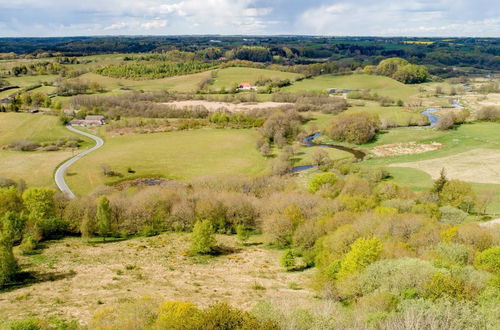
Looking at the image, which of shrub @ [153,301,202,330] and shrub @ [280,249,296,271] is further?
shrub @ [280,249,296,271]

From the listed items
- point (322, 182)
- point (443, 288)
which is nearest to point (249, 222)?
point (322, 182)

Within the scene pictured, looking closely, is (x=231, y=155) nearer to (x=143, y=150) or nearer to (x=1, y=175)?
(x=143, y=150)

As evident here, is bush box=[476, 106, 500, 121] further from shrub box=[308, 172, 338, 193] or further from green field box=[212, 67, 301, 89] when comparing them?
green field box=[212, 67, 301, 89]

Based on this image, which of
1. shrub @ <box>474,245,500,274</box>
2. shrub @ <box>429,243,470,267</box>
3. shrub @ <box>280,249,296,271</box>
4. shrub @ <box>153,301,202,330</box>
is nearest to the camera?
shrub @ <box>153,301,202,330</box>

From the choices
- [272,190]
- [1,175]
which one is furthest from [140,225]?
[1,175]

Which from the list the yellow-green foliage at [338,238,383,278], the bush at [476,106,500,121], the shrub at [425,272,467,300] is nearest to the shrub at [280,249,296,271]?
the yellow-green foliage at [338,238,383,278]
